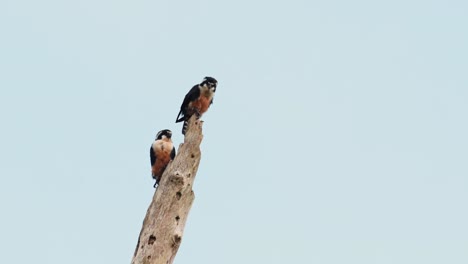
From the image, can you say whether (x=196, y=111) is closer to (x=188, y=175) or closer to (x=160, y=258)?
(x=188, y=175)

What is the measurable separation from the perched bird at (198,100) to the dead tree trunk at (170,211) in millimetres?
4312

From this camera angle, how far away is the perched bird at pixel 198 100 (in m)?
13.4

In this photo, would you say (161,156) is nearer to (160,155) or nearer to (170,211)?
(160,155)

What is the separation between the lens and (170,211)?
8359 millimetres

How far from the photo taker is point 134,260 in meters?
8.10

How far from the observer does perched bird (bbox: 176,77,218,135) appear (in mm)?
13391

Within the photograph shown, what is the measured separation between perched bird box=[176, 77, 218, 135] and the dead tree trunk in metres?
4.31

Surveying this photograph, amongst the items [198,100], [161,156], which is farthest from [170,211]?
[198,100]

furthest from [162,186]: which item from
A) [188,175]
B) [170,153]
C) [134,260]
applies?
[170,153]

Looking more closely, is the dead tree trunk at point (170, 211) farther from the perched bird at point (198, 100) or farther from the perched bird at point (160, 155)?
the perched bird at point (198, 100)

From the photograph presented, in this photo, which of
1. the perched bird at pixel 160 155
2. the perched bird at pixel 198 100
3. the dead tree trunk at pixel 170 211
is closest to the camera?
the dead tree trunk at pixel 170 211

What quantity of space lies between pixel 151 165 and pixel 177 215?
454 centimetres

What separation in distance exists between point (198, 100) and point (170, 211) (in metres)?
5.20

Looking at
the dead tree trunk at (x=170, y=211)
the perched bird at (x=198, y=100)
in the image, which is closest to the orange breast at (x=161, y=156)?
the perched bird at (x=198, y=100)
